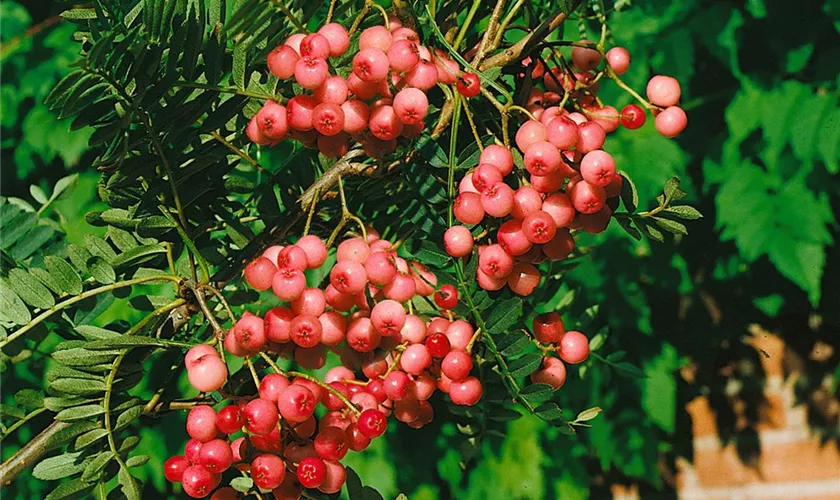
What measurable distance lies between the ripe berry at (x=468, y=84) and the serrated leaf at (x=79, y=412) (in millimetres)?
243

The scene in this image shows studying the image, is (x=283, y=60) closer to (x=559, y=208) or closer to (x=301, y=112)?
(x=301, y=112)

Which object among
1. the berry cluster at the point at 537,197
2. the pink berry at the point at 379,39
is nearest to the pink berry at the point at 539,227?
the berry cluster at the point at 537,197

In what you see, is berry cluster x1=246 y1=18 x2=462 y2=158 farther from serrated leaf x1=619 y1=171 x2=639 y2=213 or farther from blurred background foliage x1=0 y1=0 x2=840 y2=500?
blurred background foliage x1=0 y1=0 x2=840 y2=500

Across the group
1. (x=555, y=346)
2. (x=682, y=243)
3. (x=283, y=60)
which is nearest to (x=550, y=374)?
(x=555, y=346)

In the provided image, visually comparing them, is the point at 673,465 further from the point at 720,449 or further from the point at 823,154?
the point at 823,154

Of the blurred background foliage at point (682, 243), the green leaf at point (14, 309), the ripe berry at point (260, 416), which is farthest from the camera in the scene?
the blurred background foliage at point (682, 243)

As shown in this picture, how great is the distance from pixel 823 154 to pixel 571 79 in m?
0.73

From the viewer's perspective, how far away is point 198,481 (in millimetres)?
393

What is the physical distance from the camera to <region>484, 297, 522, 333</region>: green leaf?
42 centimetres

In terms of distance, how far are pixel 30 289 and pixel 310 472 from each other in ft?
Result: 0.66

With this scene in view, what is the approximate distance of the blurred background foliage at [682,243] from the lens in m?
1.13

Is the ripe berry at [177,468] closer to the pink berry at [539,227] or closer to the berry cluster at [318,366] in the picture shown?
the berry cluster at [318,366]

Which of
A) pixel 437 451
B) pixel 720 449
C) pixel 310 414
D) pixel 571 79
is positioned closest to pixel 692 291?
pixel 720 449

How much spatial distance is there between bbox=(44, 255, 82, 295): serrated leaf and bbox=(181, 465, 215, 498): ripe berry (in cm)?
14
